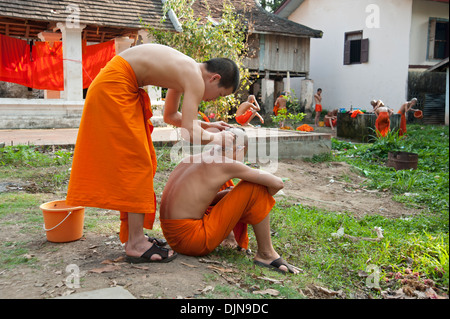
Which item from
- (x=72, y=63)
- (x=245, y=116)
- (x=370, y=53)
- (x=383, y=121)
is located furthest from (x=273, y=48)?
(x=72, y=63)

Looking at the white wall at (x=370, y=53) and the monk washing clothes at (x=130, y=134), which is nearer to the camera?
the monk washing clothes at (x=130, y=134)

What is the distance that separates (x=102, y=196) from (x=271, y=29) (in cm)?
1607

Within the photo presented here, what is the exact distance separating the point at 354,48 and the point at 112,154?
18.3 metres

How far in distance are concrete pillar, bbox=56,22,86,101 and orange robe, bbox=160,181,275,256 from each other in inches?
354

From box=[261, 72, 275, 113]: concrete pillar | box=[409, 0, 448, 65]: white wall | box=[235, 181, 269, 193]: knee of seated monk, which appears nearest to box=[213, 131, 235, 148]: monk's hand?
box=[235, 181, 269, 193]: knee of seated monk

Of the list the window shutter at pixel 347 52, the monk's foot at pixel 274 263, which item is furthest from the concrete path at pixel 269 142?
the window shutter at pixel 347 52

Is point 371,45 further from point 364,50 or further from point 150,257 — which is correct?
point 150,257

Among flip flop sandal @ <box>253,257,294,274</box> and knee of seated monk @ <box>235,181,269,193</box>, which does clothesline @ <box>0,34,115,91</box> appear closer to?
knee of seated monk @ <box>235,181,269,193</box>

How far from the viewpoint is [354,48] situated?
62.6 ft

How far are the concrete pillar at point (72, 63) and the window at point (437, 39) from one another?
1368cm

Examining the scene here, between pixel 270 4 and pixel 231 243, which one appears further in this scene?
pixel 270 4

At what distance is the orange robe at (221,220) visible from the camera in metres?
2.94

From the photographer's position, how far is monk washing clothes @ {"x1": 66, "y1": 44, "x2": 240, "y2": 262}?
2.82 metres

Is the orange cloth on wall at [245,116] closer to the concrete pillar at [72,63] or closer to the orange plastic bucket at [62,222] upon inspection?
the concrete pillar at [72,63]
